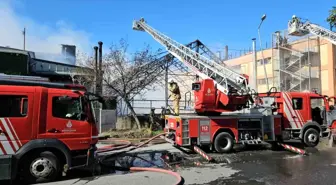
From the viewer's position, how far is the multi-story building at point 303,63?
35.7 m

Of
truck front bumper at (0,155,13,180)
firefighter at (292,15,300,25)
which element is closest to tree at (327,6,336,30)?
truck front bumper at (0,155,13,180)

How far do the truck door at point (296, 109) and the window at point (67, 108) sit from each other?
9.92 metres

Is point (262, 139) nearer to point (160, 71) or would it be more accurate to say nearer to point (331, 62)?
point (160, 71)

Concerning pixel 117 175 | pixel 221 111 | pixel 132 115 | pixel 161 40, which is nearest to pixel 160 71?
pixel 132 115

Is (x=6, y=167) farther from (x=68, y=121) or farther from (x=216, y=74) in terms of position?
(x=216, y=74)

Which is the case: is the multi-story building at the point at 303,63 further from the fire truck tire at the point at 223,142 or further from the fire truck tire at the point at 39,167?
the fire truck tire at the point at 39,167

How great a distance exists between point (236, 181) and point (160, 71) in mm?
19577

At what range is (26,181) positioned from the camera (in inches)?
327

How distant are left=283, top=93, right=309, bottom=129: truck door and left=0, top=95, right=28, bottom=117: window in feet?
36.9

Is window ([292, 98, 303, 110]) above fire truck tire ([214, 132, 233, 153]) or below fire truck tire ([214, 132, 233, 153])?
above

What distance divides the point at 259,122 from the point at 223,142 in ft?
6.11

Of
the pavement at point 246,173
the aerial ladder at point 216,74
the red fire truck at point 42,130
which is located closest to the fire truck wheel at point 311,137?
the pavement at point 246,173

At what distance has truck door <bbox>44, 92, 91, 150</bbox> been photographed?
8562mm

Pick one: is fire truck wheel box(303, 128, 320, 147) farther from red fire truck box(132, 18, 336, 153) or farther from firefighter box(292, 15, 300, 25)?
firefighter box(292, 15, 300, 25)
